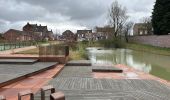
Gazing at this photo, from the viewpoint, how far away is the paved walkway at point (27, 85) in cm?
623

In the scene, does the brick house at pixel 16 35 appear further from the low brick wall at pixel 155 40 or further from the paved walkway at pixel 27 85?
the paved walkway at pixel 27 85

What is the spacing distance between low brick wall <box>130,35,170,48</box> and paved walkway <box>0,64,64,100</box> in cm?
2943

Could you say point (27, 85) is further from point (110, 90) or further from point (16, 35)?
point (16, 35)

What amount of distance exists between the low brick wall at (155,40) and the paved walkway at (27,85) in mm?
29428

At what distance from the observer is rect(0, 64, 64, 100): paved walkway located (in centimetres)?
623

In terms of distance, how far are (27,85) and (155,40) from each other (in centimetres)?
3486

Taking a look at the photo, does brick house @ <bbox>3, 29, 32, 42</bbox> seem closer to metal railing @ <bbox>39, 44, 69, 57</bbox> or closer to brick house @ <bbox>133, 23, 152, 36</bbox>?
brick house @ <bbox>133, 23, 152, 36</bbox>

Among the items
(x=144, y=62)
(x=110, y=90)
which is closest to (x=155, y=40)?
(x=144, y=62)

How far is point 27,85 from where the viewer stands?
7234 mm

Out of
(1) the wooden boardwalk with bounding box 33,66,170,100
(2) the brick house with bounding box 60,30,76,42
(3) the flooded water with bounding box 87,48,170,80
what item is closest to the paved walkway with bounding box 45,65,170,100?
(1) the wooden boardwalk with bounding box 33,66,170,100

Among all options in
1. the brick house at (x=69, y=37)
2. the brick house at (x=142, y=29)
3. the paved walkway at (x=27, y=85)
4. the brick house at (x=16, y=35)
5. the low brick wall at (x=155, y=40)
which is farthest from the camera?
the brick house at (x=16, y=35)

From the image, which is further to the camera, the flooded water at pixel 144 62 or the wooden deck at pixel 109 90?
the flooded water at pixel 144 62

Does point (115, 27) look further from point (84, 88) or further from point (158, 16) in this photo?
point (84, 88)

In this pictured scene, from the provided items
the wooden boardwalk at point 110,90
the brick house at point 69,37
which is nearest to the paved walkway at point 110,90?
the wooden boardwalk at point 110,90
